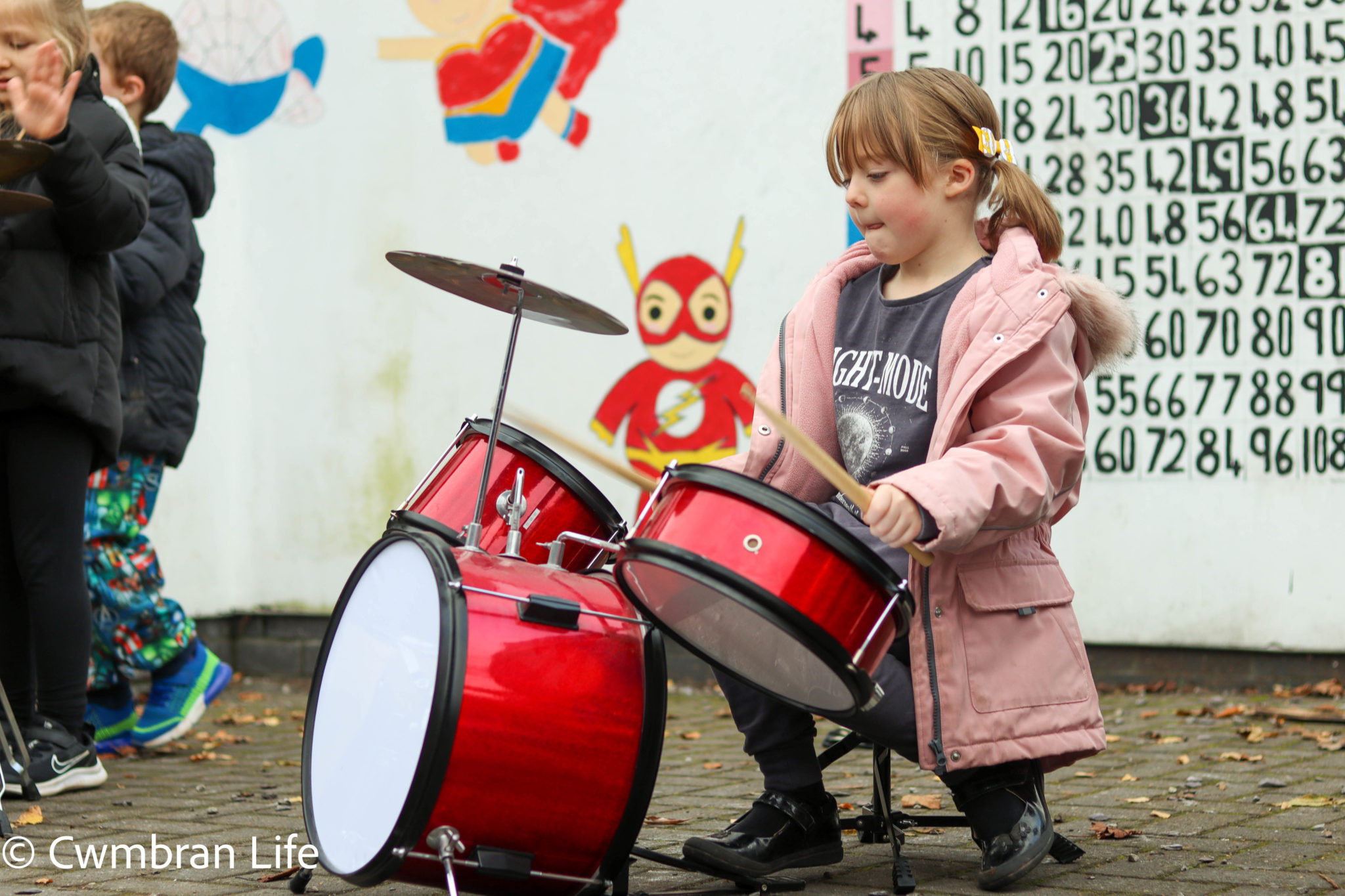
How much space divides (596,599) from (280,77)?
14.6ft

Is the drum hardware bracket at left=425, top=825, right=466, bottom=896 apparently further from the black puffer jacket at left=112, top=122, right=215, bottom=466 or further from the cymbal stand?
the black puffer jacket at left=112, top=122, right=215, bottom=466

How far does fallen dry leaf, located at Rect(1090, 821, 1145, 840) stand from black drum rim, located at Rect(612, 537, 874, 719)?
0.99 metres

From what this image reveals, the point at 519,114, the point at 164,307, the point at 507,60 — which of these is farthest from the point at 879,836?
the point at 507,60

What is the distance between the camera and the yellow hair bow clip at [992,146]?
301cm

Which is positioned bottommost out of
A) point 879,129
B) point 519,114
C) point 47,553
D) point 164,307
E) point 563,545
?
point 47,553

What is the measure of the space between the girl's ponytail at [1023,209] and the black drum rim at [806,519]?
2.84ft

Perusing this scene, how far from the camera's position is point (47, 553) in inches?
153

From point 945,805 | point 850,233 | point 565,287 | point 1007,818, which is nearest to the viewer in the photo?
point 1007,818

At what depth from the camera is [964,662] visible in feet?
9.18

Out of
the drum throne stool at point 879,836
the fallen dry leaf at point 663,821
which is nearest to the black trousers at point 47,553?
the fallen dry leaf at point 663,821

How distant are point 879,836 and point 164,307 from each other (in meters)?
2.68

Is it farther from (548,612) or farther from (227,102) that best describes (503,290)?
(227,102)

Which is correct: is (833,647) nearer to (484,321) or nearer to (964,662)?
(964,662)

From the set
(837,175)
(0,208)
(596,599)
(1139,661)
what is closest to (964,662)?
(596,599)
